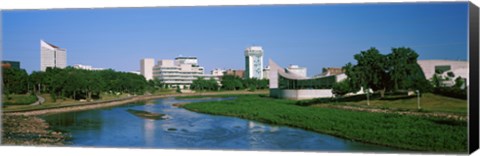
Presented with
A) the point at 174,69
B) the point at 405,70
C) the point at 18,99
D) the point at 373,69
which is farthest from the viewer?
the point at 18,99

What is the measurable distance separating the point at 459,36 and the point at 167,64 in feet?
17.2

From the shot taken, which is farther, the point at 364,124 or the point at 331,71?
the point at 331,71

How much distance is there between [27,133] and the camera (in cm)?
1097

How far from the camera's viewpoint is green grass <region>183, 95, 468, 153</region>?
28.8ft

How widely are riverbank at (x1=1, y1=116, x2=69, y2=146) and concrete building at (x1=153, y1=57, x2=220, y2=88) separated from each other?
2130 mm

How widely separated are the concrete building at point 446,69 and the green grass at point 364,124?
2.23ft

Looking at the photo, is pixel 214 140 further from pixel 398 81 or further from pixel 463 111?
pixel 463 111

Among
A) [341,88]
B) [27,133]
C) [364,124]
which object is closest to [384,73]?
[341,88]

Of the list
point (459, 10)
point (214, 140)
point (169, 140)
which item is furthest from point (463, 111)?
point (169, 140)

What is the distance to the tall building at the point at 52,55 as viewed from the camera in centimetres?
1105

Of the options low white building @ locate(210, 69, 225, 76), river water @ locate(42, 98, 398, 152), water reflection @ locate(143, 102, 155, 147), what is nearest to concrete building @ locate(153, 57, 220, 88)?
low white building @ locate(210, 69, 225, 76)

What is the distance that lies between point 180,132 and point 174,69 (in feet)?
4.68

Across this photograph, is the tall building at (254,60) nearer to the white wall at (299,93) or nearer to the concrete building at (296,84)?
the concrete building at (296,84)

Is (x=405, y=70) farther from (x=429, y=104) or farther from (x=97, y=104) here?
(x=97, y=104)
